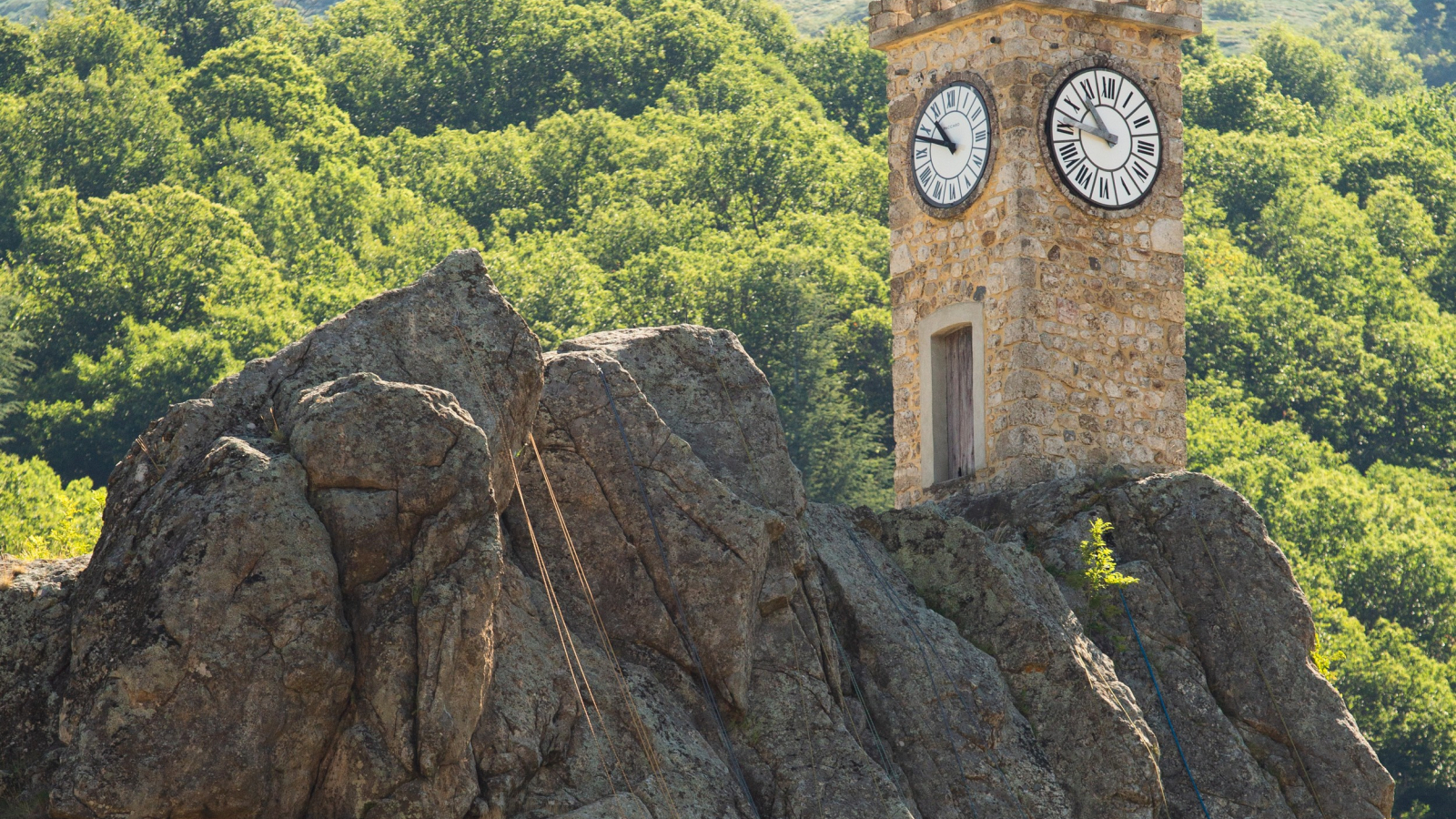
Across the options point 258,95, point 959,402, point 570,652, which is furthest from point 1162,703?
point 258,95

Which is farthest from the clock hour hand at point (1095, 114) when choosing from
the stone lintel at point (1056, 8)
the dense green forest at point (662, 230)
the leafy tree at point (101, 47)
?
the leafy tree at point (101, 47)

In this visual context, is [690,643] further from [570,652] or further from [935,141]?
[935,141]

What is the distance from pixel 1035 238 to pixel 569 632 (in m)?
7.01

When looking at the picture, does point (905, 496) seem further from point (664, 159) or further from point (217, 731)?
point (664, 159)

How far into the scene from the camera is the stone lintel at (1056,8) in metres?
16.8

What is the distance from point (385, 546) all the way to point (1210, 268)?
4090cm

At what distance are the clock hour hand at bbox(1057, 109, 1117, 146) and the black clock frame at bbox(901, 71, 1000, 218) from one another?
568mm

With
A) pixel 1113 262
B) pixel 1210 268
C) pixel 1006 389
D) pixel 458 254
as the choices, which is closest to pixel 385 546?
pixel 458 254

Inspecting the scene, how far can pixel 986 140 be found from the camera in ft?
55.3

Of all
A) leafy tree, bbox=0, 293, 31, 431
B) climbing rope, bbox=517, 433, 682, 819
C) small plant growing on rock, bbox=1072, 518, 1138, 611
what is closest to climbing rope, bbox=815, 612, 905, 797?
climbing rope, bbox=517, 433, 682, 819

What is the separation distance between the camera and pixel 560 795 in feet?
32.7

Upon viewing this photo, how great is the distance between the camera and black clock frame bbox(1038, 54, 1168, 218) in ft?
54.7

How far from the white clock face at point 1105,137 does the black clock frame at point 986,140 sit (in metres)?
0.47

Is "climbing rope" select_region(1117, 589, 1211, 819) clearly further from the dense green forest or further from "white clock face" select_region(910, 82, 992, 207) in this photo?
the dense green forest
